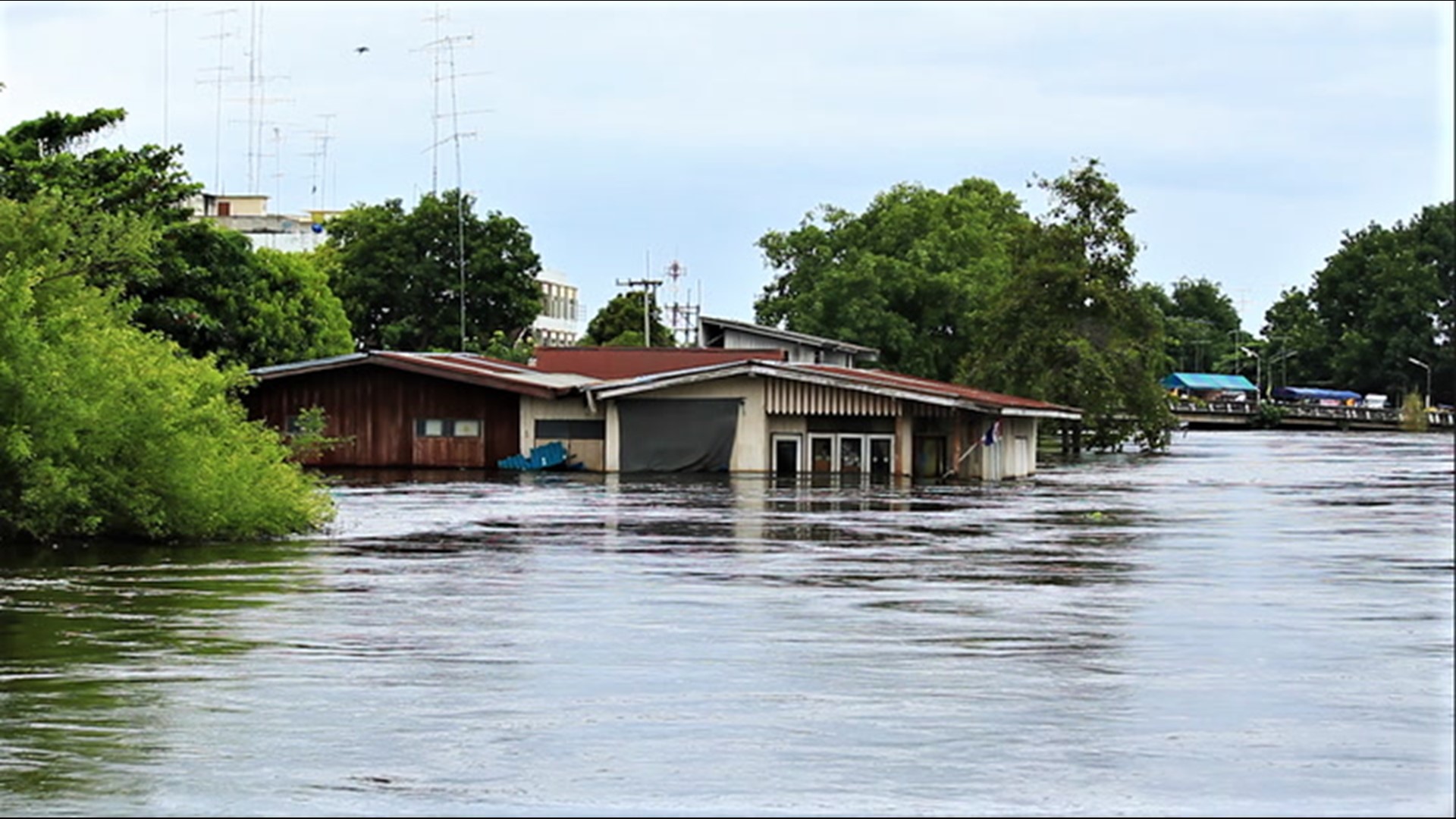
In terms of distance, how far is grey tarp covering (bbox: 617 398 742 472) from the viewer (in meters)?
67.8

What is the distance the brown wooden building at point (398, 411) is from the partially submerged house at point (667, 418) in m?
0.05

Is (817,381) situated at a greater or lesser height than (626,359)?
lesser

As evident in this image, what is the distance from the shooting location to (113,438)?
32938 mm

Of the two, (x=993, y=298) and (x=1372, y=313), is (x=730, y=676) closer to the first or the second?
(x=993, y=298)

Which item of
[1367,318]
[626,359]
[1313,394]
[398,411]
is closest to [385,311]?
[626,359]

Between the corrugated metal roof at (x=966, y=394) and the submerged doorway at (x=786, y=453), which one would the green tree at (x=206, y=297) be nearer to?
the submerged doorway at (x=786, y=453)

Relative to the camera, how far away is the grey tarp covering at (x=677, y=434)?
6775 centimetres

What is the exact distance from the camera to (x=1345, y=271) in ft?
520

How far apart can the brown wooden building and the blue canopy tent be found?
123624 millimetres

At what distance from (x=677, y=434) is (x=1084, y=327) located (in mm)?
32675

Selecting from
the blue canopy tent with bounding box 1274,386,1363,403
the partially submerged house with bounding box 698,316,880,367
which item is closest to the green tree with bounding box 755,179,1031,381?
the partially submerged house with bounding box 698,316,880,367

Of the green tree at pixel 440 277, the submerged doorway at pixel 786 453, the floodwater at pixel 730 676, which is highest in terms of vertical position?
the green tree at pixel 440 277

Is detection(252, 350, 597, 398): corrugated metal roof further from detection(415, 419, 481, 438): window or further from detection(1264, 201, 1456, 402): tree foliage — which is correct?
detection(1264, 201, 1456, 402): tree foliage

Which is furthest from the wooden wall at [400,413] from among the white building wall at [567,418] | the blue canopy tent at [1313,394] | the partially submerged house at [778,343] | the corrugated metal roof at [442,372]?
the blue canopy tent at [1313,394]
